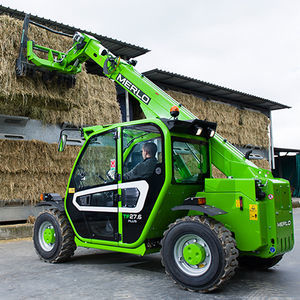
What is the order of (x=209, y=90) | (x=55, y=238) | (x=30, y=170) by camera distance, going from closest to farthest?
(x=55, y=238) < (x=30, y=170) < (x=209, y=90)

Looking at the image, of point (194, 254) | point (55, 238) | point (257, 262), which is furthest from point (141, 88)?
point (257, 262)

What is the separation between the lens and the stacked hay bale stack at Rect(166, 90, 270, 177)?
15891 mm

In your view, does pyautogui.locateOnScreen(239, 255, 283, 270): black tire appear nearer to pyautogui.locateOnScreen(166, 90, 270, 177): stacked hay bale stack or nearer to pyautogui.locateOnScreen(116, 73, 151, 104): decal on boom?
pyautogui.locateOnScreen(116, 73, 151, 104): decal on boom

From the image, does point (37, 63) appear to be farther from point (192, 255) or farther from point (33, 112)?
point (192, 255)

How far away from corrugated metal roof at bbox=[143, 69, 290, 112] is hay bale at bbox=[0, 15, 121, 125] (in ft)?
9.15

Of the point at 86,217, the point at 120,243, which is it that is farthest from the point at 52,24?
the point at 120,243

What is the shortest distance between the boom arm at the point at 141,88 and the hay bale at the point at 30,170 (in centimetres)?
217

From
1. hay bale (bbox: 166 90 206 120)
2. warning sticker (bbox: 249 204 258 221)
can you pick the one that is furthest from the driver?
hay bale (bbox: 166 90 206 120)

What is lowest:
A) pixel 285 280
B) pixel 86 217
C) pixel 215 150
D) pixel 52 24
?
pixel 285 280

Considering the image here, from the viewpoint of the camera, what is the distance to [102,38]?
1187cm

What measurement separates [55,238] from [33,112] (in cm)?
453

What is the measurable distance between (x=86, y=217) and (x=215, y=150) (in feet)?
7.22

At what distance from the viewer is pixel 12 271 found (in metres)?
5.83

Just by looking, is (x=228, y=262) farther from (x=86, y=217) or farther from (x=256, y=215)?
(x=86, y=217)
